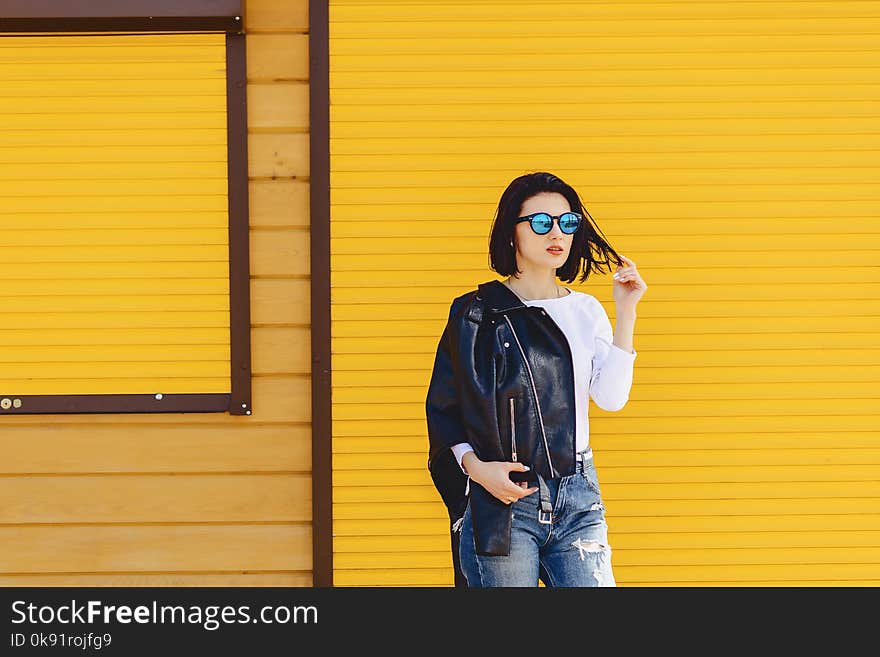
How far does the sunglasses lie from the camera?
2.31 metres

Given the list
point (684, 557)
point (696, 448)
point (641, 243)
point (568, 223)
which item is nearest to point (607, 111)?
point (641, 243)

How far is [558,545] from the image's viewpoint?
2227mm

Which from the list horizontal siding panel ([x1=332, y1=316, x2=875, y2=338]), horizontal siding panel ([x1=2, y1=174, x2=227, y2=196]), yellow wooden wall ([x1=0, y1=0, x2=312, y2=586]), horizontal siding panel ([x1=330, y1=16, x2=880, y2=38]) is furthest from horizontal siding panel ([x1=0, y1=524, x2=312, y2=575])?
horizontal siding panel ([x1=330, y1=16, x2=880, y2=38])

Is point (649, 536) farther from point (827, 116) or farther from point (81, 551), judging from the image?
point (81, 551)

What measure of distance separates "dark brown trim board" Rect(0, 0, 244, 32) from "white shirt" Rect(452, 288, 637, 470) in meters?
1.71

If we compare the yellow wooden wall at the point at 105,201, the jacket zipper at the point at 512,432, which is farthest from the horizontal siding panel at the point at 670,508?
the jacket zipper at the point at 512,432

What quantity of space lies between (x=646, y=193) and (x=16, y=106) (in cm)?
244

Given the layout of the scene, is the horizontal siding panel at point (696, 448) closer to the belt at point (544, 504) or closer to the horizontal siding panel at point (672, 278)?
the horizontal siding panel at point (672, 278)

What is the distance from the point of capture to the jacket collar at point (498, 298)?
2.30 meters

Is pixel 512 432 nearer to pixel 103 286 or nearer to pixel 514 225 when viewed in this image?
pixel 514 225

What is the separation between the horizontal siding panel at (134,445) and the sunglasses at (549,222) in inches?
55.6

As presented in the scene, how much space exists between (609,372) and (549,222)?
0.44 metres

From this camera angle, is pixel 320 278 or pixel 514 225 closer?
pixel 514 225

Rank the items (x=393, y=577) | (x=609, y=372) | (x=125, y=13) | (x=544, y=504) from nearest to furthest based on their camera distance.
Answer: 1. (x=544, y=504)
2. (x=609, y=372)
3. (x=125, y=13)
4. (x=393, y=577)
